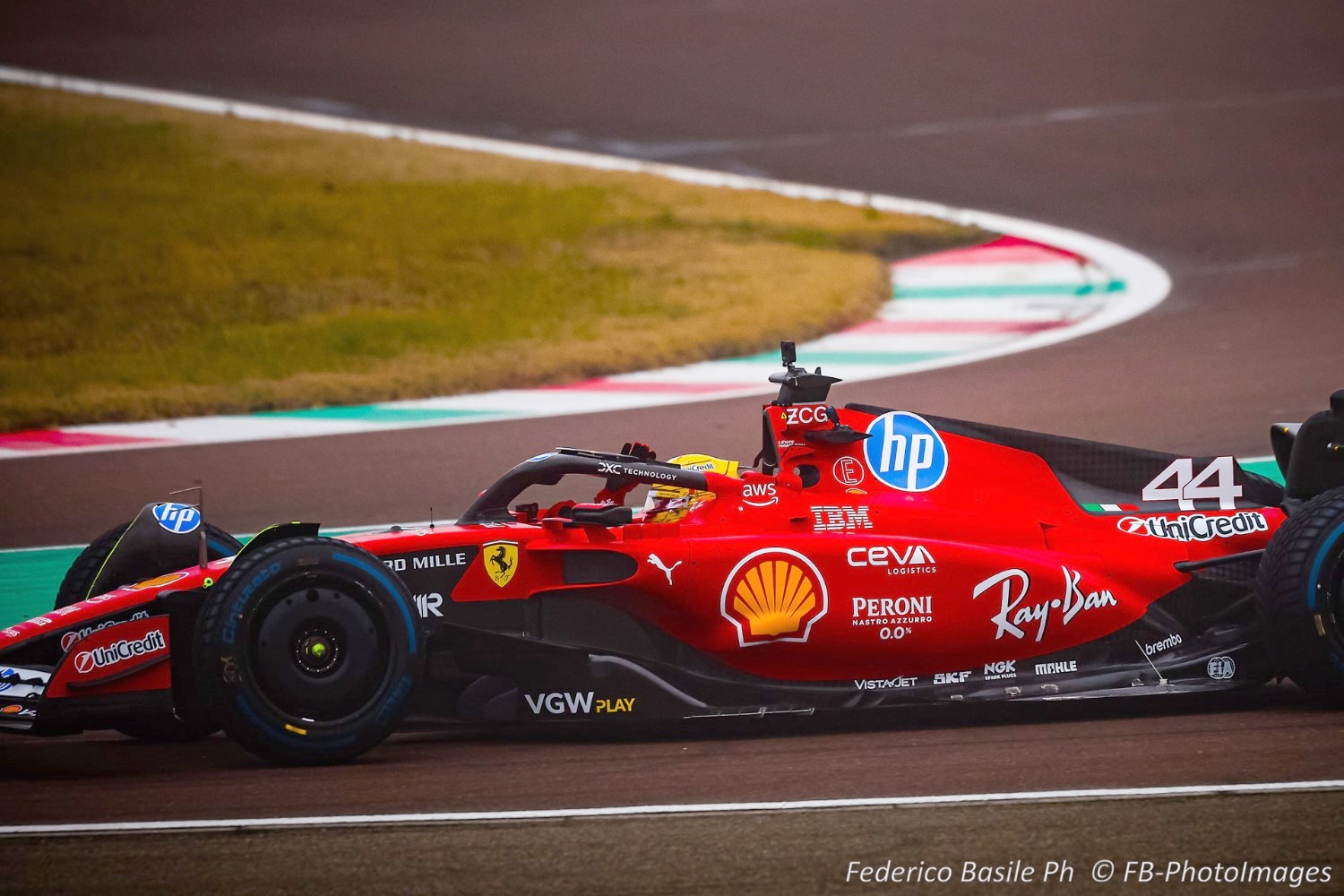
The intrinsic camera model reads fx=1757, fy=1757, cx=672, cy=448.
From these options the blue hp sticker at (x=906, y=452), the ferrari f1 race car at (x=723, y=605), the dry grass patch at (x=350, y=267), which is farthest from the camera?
the dry grass patch at (x=350, y=267)

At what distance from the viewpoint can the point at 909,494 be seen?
20.7 ft

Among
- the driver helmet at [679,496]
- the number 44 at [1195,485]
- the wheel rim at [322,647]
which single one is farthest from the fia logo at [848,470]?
the wheel rim at [322,647]

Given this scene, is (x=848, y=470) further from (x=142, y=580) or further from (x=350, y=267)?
(x=350, y=267)

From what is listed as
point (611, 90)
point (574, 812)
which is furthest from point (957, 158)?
point (574, 812)

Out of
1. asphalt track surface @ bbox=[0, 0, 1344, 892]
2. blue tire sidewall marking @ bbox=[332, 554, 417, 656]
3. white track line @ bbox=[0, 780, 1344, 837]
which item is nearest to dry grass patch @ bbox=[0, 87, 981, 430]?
asphalt track surface @ bbox=[0, 0, 1344, 892]

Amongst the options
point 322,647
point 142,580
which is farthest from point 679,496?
point 142,580

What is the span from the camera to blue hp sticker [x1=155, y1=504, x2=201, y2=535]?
21.4 feet

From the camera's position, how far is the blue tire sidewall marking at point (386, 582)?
221 inches

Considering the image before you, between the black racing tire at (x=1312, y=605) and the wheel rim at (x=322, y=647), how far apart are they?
9.78 feet

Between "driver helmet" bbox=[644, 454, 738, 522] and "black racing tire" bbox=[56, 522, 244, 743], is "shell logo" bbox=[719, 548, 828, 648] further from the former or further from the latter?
"black racing tire" bbox=[56, 522, 244, 743]

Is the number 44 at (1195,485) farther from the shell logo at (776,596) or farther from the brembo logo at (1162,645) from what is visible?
the shell logo at (776,596)

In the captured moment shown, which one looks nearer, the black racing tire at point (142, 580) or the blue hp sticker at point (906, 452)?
the black racing tire at point (142, 580)

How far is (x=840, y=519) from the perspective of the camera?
612 centimetres

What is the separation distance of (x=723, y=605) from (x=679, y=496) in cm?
64
